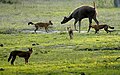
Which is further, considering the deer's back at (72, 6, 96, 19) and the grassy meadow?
the deer's back at (72, 6, 96, 19)

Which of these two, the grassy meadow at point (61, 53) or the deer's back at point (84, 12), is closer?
the grassy meadow at point (61, 53)

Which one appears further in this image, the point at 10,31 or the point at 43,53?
the point at 10,31

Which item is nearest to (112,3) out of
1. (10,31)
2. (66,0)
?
(66,0)

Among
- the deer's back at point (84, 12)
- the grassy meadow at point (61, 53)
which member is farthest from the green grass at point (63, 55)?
the deer's back at point (84, 12)

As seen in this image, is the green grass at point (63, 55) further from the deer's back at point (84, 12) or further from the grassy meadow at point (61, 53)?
the deer's back at point (84, 12)

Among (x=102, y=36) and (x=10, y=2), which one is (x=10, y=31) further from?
(x=10, y=2)

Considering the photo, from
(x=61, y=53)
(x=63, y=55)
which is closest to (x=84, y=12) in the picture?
(x=61, y=53)

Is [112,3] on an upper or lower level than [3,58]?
lower

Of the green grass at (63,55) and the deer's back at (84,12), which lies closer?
the green grass at (63,55)

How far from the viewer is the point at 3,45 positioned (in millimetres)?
25891

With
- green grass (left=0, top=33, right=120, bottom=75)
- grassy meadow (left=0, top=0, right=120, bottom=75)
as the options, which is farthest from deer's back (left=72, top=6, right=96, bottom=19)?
green grass (left=0, top=33, right=120, bottom=75)

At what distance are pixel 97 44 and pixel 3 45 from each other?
4.69 metres

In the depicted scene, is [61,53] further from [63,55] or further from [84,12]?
[84,12]

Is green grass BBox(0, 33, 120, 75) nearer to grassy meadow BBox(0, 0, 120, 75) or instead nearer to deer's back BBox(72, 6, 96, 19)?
grassy meadow BBox(0, 0, 120, 75)
